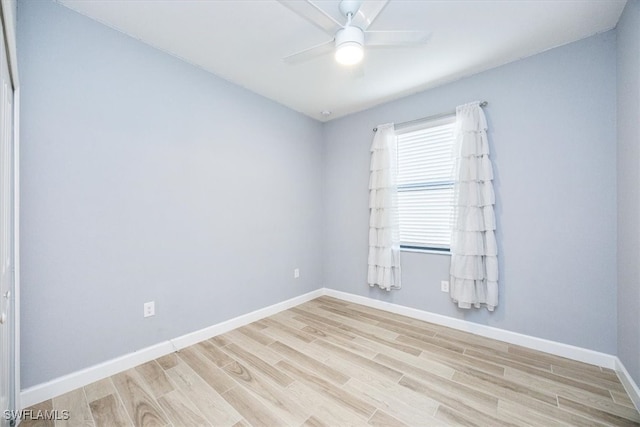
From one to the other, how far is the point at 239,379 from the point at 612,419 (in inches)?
89.3

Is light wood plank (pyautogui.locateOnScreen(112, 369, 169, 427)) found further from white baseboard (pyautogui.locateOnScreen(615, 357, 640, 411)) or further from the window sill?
white baseboard (pyautogui.locateOnScreen(615, 357, 640, 411))

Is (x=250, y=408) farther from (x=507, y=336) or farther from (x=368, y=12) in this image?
(x=368, y=12)

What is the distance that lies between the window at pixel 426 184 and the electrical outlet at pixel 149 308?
8.35ft

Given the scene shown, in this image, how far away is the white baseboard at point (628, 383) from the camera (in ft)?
5.17

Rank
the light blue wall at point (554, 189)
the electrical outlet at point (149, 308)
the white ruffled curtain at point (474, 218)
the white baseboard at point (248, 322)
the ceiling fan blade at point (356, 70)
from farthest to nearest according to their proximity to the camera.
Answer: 1. the white ruffled curtain at point (474, 218)
2. the ceiling fan blade at point (356, 70)
3. the electrical outlet at point (149, 308)
4. the light blue wall at point (554, 189)
5. the white baseboard at point (248, 322)

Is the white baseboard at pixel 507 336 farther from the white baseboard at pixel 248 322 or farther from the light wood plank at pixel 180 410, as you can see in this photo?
the light wood plank at pixel 180 410

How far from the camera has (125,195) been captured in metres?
2.00

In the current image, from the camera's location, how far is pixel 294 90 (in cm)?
293

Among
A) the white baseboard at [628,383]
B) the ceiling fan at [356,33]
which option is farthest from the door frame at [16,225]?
the white baseboard at [628,383]

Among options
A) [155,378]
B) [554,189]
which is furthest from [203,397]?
[554,189]

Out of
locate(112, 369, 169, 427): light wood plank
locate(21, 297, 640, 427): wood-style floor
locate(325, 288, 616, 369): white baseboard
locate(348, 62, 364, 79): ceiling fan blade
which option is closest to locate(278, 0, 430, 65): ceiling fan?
locate(348, 62, 364, 79): ceiling fan blade

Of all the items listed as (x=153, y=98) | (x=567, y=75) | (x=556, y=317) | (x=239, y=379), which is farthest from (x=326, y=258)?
(x=567, y=75)

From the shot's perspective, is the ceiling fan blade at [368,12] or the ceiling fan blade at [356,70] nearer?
the ceiling fan blade at [368,12]

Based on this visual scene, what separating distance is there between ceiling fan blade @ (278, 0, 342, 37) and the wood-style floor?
2204mm
